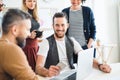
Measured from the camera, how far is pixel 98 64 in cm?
171

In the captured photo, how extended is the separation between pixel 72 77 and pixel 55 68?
0.12 meters

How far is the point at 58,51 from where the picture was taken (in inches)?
74.4

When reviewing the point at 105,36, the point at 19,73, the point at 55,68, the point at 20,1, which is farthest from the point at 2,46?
the point at 105,36

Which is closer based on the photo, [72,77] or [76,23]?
[72,77]

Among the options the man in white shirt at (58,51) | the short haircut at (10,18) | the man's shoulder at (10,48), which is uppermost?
the short haircut at (10,18)

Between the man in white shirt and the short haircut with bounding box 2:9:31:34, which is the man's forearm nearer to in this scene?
the man in white shirt

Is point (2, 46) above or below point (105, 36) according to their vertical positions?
above

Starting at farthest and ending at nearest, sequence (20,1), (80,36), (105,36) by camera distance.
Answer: (105,36) → (20,1) → (80,36)

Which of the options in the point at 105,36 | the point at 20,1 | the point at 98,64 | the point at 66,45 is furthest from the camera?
the point at 105,36

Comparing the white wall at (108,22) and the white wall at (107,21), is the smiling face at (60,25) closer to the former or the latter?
the white wall at (107,21)

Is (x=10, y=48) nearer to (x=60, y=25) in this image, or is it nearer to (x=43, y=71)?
(x=43, y=71)

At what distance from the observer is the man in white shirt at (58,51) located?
178 cm

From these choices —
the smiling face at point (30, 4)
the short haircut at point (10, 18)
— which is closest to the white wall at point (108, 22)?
the smiling face at point (30, 4)

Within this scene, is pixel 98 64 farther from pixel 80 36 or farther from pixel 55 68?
pixel 80 36
